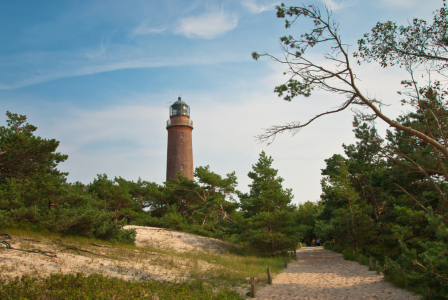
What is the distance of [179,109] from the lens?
A: 38.7 metres

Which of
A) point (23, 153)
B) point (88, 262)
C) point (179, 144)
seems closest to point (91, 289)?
point (88, 262)

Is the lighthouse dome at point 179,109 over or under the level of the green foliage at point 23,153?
over

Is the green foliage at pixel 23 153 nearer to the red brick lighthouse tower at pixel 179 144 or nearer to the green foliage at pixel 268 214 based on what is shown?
the green foliage at pixel 268 214

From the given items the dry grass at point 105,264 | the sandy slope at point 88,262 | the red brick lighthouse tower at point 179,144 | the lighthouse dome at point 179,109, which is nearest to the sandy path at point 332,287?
the dry grass at point 105,264

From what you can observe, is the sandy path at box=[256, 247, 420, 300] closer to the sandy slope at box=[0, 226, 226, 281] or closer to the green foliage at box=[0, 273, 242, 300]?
the green foliage at box=[0, 273, 242, 300]

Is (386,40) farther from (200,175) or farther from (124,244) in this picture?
(200,175)

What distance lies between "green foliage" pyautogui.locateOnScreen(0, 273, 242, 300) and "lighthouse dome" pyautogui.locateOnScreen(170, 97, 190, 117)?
29995mm

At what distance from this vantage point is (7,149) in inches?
502

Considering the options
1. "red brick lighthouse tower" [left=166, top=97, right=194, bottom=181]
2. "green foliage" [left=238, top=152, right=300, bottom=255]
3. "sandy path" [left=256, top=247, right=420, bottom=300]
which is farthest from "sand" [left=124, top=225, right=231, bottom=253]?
"red brick lighthouse tower" [left=166, top=97, right=194, bottom=181]

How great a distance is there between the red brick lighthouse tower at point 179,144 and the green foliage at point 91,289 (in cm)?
2662

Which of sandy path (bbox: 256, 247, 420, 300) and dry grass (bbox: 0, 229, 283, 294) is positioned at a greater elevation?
dry grass (bbox: 0, 229, 283, 294)

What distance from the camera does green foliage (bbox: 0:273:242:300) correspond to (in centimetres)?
687

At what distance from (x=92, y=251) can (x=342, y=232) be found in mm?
19694

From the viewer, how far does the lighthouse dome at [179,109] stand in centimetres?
3853
